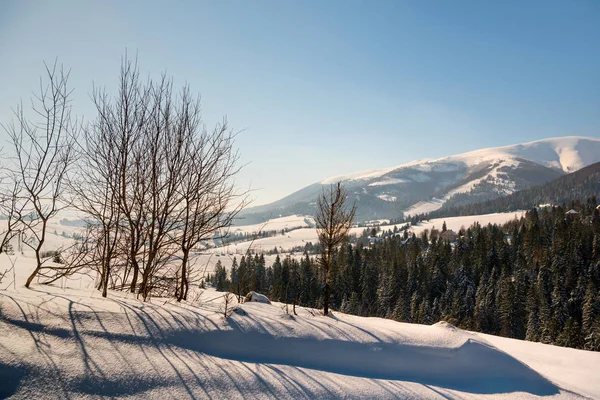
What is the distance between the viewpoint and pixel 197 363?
14.7 feet

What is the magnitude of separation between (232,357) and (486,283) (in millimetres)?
72666

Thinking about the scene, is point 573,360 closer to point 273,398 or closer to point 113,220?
point 273,398

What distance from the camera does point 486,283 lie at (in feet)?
210

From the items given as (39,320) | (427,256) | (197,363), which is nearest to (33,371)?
(39,320)

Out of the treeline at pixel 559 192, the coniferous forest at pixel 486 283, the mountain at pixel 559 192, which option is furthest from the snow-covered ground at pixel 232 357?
the treeline at pixel 559 192

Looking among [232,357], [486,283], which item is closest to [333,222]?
[232,357]

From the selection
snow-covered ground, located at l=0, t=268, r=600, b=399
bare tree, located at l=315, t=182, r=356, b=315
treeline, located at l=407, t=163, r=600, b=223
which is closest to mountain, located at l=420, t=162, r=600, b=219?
treeline, located at l=407, t=163, r=600, b=223

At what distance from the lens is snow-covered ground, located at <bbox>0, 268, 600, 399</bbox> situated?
12.7 feet

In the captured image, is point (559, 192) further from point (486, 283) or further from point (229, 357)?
point (229, 357)

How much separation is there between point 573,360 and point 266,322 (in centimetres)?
782

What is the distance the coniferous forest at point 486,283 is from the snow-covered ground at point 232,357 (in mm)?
42902

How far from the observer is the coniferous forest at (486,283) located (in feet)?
172

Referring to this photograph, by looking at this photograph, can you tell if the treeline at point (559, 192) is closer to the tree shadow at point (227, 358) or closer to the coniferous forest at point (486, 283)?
the coniferous forest at point (486, 283)

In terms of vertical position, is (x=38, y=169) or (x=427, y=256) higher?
(x=38, y=169)
